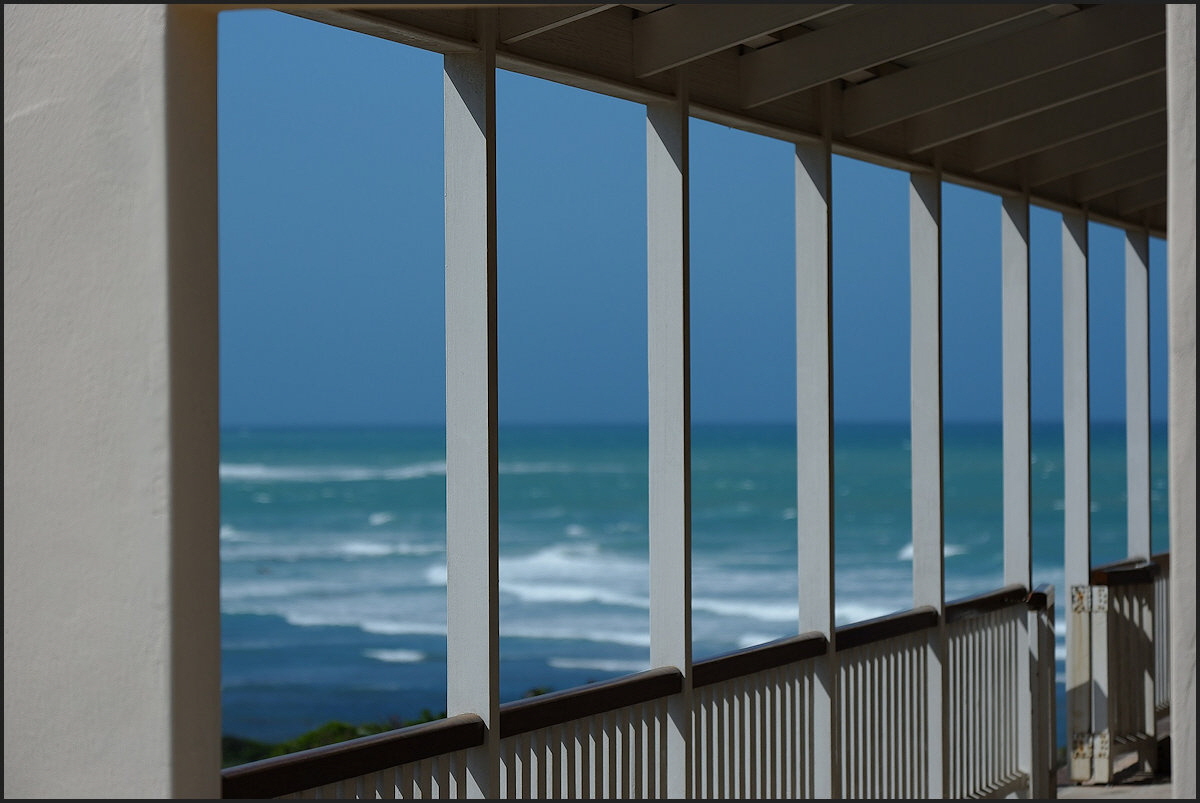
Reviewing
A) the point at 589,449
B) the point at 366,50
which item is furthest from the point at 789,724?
the point at 366,50

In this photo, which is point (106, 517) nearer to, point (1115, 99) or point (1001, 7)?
point (1001, 7)

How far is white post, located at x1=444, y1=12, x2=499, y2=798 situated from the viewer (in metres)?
3.54

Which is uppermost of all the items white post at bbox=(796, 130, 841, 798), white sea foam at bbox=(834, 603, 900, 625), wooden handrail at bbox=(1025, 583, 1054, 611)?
white post at bbox=(796, 130, 841, 798)

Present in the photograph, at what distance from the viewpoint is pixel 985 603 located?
6.20m

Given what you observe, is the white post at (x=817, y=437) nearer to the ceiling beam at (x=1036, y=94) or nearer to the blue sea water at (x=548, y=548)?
the ceiling beam at (x=1036, y=94)

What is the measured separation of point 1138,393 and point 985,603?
2715mm

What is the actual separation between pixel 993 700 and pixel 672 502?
289 centimetres

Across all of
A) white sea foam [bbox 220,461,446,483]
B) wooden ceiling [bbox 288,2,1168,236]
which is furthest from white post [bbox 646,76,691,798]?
white sea foam [bbox 220,461,446,483]

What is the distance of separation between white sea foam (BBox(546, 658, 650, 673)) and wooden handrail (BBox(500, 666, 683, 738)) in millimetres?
25755

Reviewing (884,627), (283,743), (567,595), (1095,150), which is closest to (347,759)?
(884,627)

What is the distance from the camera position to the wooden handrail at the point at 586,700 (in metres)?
3.64

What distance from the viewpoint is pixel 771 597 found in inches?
1307

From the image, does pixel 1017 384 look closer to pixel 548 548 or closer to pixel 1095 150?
pixel 1095 150

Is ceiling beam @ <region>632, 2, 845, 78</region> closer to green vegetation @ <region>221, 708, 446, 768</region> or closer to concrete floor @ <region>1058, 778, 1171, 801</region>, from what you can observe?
concrete floor @ <region>1058, 778, 1171, 801</region>
